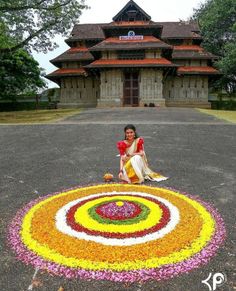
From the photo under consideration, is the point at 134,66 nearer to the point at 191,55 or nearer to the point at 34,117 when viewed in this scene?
the point at 191,55

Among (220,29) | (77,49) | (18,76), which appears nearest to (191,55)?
(220,29)

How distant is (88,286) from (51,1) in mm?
27007

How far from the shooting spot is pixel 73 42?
149 ft

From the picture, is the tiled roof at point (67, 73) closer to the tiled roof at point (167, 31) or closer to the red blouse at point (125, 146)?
the tiled roof at point (167, 31)

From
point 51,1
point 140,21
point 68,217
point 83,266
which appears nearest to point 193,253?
point 83,266

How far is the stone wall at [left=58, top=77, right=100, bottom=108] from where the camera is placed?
141ft

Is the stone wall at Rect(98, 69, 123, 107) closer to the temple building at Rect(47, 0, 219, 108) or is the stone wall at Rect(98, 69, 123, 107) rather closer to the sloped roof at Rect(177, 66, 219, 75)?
the temple building at Rect(47, 0, 219, 108)

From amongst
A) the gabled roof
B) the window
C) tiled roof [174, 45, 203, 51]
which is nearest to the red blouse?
the window

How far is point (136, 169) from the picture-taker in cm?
862

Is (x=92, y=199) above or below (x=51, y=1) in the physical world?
below

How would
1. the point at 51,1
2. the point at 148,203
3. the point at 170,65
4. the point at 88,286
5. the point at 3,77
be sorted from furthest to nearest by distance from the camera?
the point at 3,77
the point at 170,65
the point at 51,1
the point at 148,203
the point at 88,286

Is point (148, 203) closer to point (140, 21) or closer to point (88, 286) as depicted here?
point (88, 286)

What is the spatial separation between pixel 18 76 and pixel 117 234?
142 ft

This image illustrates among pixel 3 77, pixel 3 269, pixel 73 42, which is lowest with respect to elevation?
pixel 3 269
